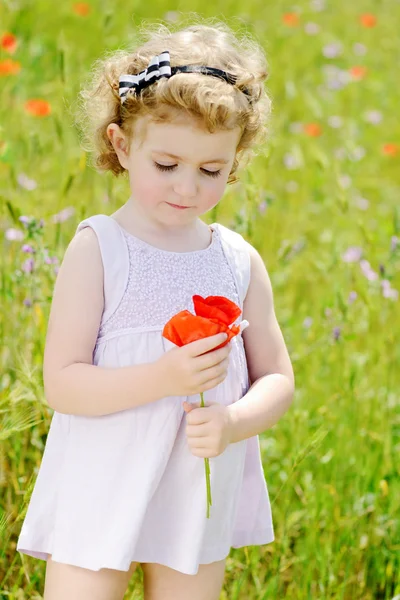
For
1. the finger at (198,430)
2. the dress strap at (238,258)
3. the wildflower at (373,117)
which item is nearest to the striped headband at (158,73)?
the dress strap at (238,258)

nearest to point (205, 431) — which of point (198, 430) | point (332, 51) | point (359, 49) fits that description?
point (198, 430)

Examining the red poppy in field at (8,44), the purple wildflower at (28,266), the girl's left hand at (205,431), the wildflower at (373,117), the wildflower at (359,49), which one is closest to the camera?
the girl's left hand at (205,431)

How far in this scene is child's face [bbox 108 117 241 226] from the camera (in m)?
1.32

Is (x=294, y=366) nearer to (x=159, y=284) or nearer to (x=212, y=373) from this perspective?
(x=159, y=284)

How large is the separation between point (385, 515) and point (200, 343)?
3.00 feet

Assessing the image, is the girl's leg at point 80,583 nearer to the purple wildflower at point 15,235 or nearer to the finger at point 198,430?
the finger at point 198,430

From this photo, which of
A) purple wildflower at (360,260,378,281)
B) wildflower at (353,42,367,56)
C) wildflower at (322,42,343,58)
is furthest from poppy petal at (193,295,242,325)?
wildflower at (353,42,367,56)

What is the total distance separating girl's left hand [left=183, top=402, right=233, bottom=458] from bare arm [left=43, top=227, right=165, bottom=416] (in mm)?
52

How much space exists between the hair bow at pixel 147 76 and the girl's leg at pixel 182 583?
689 millimetres

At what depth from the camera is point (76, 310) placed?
4.38 ft

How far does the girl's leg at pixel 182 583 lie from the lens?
56.7 inches

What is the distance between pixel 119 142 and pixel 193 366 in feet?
1.27

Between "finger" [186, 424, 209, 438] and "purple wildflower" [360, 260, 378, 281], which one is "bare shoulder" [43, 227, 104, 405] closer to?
"finger" [186, 424, 209, 438]

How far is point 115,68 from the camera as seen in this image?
1465 millimetres
